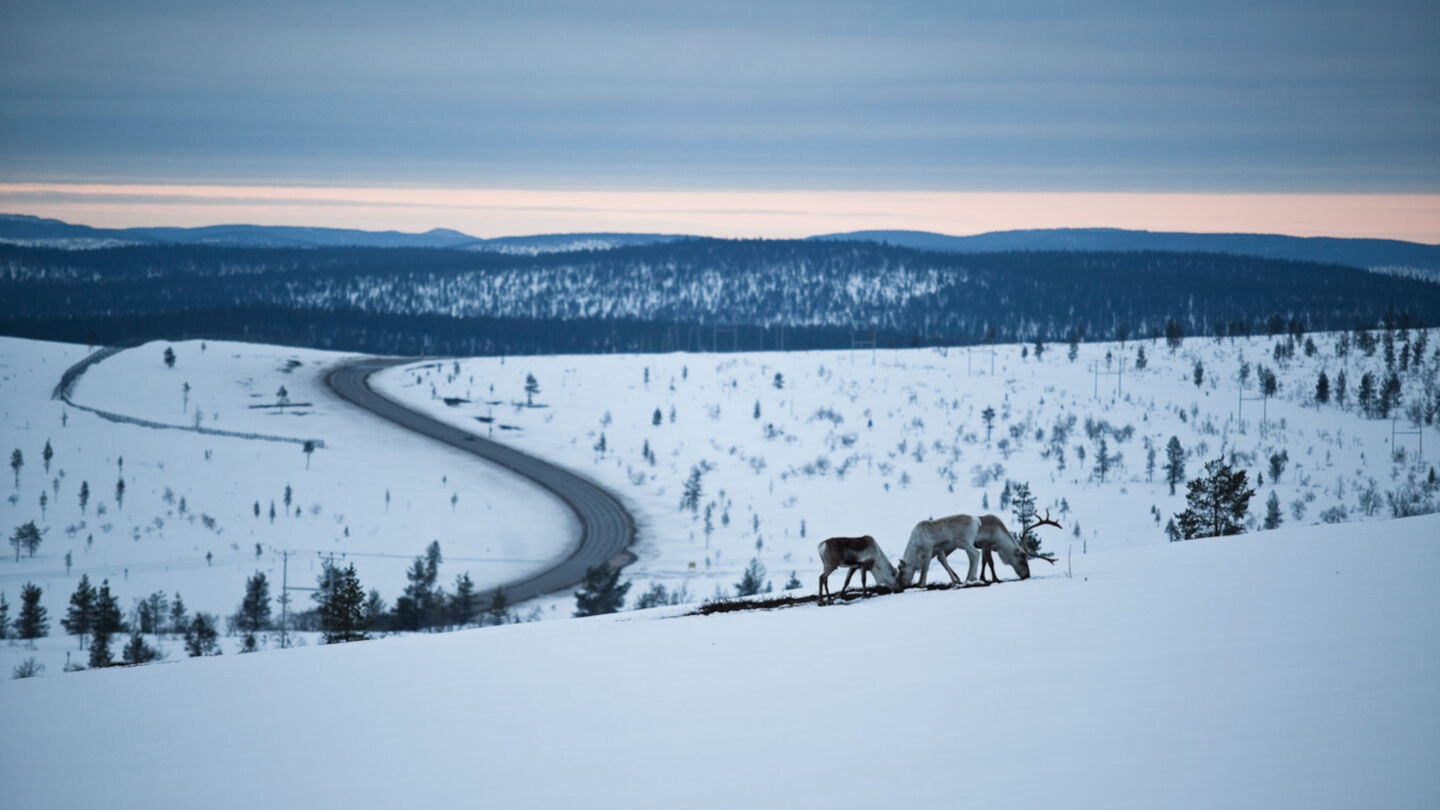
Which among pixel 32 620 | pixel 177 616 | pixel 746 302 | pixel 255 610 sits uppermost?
pixel 746 302

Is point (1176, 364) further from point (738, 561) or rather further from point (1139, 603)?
point (1139, 603)

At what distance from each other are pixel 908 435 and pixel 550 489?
21089 millimetres

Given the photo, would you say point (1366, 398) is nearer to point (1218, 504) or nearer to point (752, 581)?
point (1218, 504)

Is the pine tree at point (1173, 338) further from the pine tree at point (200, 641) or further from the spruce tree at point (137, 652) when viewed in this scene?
the spruce tree at point (137, 652)

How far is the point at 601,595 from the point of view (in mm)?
32469

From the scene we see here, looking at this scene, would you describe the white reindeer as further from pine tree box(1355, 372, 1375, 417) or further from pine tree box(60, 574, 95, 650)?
pine tree box(1355, 372, 1375, 417)

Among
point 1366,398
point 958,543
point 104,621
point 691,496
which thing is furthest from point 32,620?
point 1366,398

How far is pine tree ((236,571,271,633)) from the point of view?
32938 millimetres

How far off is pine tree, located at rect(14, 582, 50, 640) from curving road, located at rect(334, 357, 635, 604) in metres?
13.9

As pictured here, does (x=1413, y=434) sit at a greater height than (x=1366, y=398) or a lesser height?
lesser

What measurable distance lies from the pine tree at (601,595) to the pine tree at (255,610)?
976cm

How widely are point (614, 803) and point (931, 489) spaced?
45.4 meters

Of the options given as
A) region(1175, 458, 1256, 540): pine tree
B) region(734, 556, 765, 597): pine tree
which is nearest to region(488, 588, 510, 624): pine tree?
region(734, 556, 765, 597): pine tree

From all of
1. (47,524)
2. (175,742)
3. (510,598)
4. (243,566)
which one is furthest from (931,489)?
(175,742)
